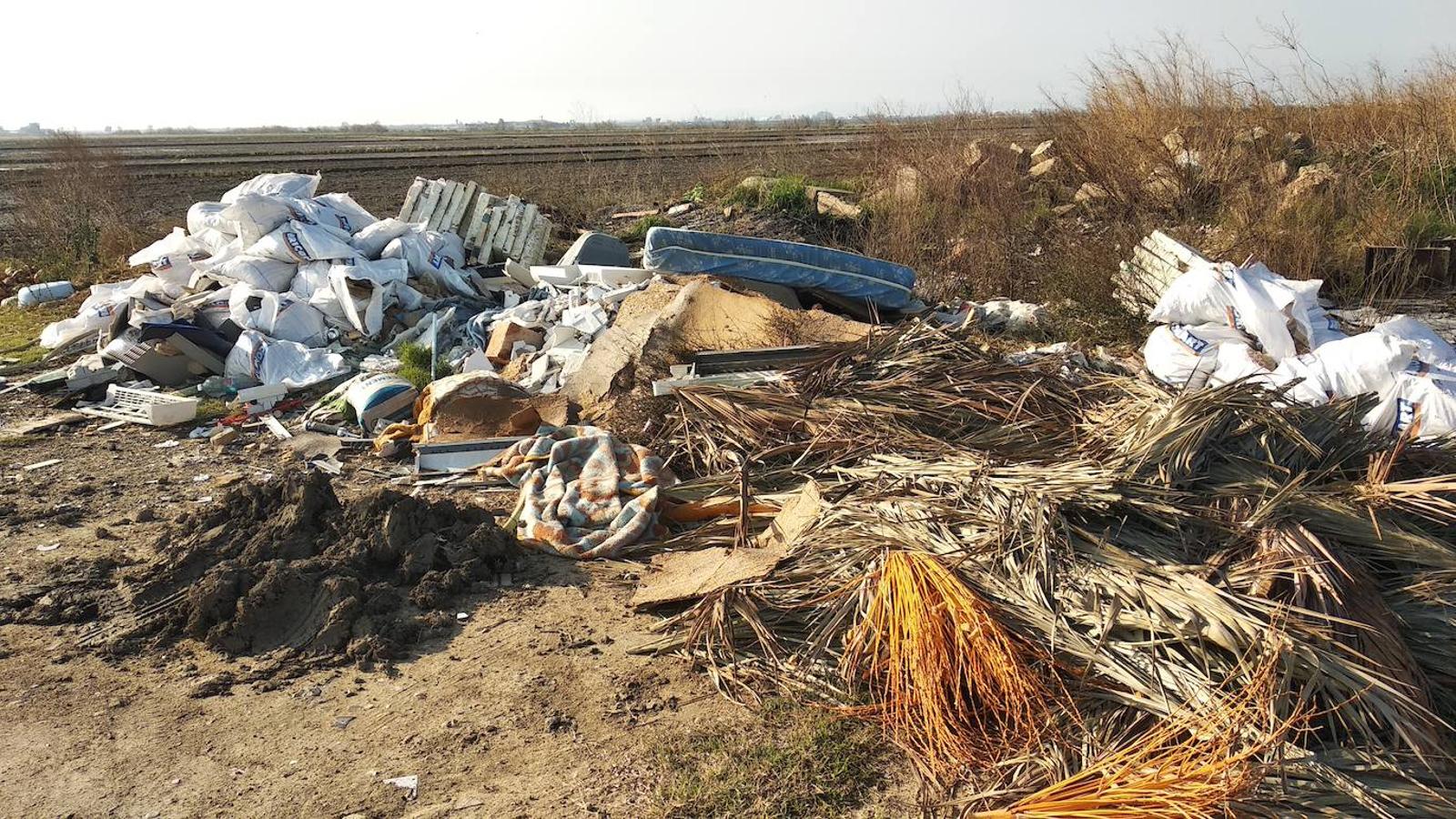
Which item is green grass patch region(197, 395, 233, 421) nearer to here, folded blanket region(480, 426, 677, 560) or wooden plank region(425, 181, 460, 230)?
folded blanket region(480, 426, 677, 560)

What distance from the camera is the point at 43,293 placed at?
1120 cm

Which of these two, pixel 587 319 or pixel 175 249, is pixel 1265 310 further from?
pixel 175 249

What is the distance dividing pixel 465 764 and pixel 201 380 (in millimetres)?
6267

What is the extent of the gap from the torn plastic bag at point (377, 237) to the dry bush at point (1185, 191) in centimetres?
494

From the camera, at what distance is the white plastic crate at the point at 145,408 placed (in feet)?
23.4

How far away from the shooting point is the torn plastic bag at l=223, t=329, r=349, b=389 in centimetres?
796

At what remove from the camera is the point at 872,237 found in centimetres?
1062

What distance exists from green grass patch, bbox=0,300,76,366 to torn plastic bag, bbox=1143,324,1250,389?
9.49 m

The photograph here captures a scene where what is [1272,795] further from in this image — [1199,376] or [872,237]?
[872,237]

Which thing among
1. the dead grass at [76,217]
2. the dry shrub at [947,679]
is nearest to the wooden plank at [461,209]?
the dead grass at [76,217]

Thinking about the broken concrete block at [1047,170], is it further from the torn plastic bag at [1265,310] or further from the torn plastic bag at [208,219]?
the torn plastic bag at [208,219]

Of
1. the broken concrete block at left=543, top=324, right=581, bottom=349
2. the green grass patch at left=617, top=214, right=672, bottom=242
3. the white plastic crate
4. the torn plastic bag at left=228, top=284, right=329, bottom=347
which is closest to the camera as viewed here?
the white plastic crate

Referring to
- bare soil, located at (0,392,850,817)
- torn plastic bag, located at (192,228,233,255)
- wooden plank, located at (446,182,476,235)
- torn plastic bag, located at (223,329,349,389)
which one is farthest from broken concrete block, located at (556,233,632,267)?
bare soil, located at (0,392,850,817)

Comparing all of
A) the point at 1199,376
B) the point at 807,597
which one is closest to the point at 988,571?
the point at 807,597
